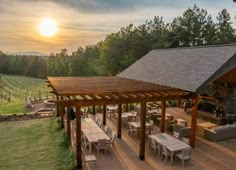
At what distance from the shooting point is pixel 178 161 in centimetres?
1004

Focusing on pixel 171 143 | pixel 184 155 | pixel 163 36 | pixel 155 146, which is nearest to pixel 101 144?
pixel 155 146

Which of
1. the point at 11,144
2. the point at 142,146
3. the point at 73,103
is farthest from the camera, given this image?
the point at 11,144

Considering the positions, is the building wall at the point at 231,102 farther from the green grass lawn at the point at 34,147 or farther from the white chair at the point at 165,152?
the green grass lawn at the point at 34,147

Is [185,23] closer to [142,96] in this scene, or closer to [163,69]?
[163,69]

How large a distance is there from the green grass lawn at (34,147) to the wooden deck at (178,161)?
1.87 meters

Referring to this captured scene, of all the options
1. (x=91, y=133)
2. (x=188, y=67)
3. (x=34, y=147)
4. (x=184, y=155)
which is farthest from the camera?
(x=188, y=67)

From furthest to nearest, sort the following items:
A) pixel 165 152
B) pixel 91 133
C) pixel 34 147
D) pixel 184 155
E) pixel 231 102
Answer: pixel 231 102, pixel 34 147, pixel 91 133, pixel 165 152, pixel 184 155

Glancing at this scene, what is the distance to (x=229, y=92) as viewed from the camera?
1591cm

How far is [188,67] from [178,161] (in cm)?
563

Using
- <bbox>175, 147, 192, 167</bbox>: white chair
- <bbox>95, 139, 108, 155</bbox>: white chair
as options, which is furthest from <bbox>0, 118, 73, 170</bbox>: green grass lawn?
<bbox>175, 147, 192, 167</bbox>: white chair

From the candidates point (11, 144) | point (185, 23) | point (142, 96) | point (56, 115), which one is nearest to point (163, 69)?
point (142, 96)

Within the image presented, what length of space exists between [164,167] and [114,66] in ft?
91.8

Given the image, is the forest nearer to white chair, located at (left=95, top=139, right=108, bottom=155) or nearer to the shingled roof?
the shingled roof

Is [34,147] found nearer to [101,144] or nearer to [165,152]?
[101,144]
